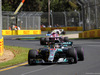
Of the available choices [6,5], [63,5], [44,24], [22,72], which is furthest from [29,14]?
[22,72]

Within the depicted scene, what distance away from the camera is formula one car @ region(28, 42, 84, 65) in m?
13.5

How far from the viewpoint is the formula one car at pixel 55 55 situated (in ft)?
44.2

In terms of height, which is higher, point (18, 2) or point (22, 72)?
point (18, 2)

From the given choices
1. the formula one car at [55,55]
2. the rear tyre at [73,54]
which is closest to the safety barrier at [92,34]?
the formula one car at [55,55]

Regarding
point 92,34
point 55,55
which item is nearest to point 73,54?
point 55,55

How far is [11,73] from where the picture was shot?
37.7 ft

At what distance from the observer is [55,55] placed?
46.3 ft

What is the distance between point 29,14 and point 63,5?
132 feet

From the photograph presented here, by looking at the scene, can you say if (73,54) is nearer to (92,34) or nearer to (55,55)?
(55,55)

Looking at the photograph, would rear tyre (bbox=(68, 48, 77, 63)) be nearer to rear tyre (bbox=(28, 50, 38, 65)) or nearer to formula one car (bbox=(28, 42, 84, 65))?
formula one car (bbox=(28, 42, 84, 65))

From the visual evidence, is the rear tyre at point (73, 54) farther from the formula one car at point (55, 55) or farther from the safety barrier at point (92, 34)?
the safety barrier at point (92, 34)

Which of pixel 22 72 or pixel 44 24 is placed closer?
pixel 22 72

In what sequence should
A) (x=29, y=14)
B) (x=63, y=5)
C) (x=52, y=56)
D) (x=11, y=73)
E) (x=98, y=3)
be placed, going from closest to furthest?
(x=11, y=73), (x=52, y=56), (x=98, y=3), (x=29, y=14), (x=63, y=5)

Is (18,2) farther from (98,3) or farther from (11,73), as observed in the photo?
(11,73)
